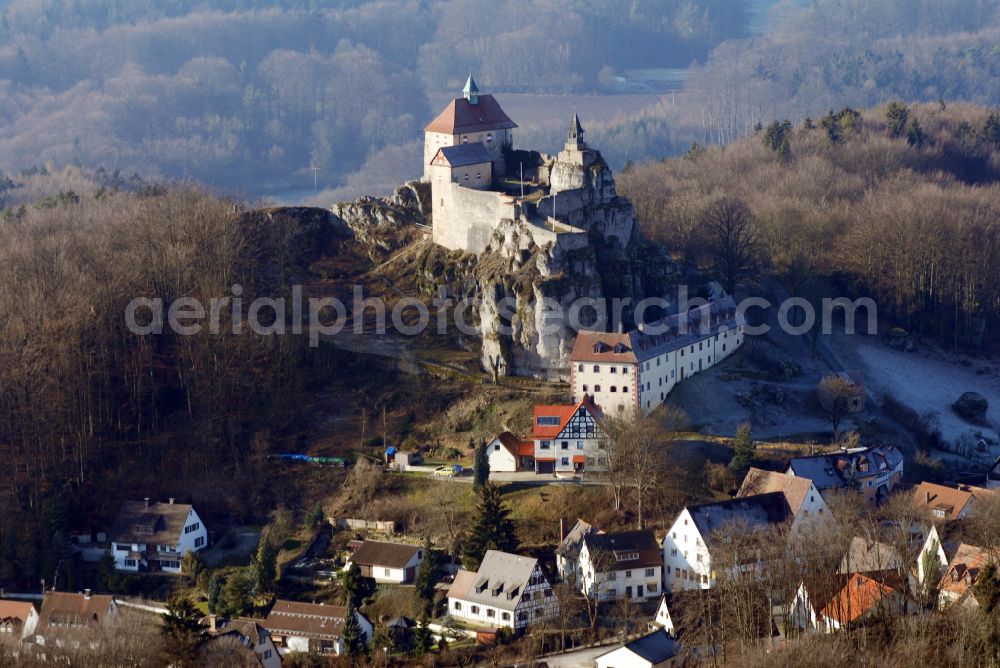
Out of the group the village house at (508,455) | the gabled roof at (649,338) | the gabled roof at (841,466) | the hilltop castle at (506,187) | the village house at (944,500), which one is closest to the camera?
the village house at (944,500)

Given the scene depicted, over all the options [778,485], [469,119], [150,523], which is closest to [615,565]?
[778,485]

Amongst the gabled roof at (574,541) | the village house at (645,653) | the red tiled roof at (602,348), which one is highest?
the red tiled roof at (602,348)

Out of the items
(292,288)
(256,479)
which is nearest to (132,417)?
(256,479)

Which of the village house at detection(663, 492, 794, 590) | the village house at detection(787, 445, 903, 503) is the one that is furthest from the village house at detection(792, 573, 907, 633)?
the village house at detection(787, 445, 903, 503)

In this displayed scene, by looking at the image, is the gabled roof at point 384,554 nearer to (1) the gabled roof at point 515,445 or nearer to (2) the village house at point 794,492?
(1) the gabled roof at point 515,445

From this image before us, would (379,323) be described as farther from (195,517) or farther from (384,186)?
(384,186)

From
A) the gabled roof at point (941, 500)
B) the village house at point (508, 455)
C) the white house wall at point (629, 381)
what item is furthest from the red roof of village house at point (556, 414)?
the gabled roof at point (941, 500)
